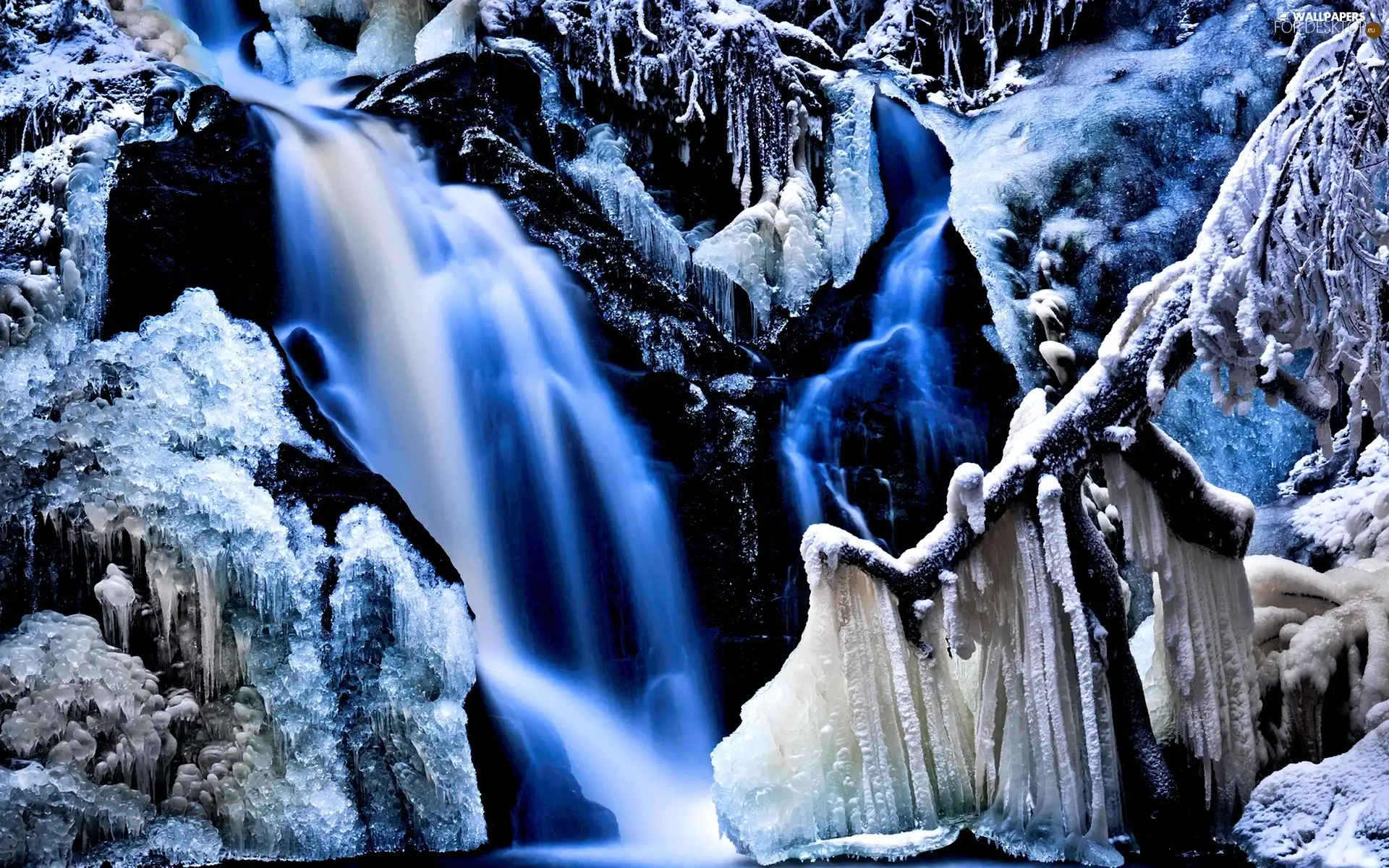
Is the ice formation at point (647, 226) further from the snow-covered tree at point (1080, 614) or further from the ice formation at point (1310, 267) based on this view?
the ice formation at point (1310, 267)

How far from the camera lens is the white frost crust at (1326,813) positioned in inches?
205

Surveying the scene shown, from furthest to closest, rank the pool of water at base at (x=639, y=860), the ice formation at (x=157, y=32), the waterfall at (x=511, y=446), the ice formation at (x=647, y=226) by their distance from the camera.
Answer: the ice formation at (x=157, y=32)
the ice formation at (x=647, y=226)
the waterfall at (x=511, y=446)
the pool of water at base at (x=639, y=860)

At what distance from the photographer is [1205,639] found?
5953 millimetres

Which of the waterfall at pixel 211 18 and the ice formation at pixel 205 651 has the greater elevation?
the waterfall at pixel 211 18

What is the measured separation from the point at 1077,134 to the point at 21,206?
7.85 m

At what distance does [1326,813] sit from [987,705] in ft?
4.58

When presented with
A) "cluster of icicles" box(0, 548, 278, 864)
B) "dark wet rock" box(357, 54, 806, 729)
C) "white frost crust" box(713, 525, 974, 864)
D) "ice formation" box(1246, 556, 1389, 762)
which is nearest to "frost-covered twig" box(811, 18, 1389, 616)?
"white frost crust" box(713, 525, 974, 864)

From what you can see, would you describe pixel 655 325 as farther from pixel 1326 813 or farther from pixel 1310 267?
pixel 1326 813

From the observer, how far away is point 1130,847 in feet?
19.0

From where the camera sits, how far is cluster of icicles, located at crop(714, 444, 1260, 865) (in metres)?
5.76

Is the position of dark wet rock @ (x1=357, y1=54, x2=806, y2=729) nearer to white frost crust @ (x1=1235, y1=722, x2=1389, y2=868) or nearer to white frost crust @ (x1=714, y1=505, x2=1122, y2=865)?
white frost crust @ (x1=714, y1=505, x2=1122, y2=865)

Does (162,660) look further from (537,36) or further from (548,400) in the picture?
(537,36)

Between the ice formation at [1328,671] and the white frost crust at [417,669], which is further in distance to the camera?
the white frost crust at [417,669]

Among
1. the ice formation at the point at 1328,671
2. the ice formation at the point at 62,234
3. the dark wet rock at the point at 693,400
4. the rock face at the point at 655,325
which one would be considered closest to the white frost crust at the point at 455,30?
the rock face at the point at 655,325
